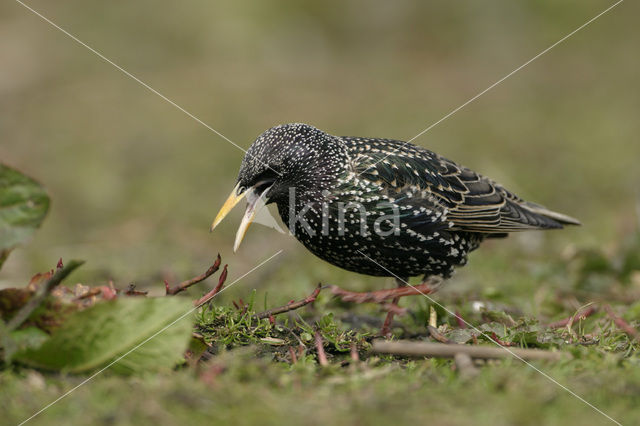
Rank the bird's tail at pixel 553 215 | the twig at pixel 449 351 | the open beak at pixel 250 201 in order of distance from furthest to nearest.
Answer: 1. the bird's tail at pixel 553 215
2. the open beak at pixel 250 201
3. the twig at pixel 449 351

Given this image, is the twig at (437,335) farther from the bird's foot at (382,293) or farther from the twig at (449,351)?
the twig at (449,351)

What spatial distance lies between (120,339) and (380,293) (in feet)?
5.49

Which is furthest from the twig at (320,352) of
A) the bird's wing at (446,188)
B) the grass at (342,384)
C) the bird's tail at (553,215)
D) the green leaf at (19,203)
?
the bird's tail at (553,215)

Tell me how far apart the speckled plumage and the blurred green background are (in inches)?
39.4

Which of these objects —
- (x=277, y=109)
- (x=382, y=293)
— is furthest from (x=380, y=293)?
(x=277, y=109)

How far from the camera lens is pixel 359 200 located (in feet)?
13.3

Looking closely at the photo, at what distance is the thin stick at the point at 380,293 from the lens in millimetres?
3943

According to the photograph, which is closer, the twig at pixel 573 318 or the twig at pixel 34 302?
the twig at pixel 34 302

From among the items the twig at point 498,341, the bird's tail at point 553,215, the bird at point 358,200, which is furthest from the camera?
the bird's tail at point 553,215

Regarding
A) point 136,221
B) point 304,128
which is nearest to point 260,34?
point 136,221

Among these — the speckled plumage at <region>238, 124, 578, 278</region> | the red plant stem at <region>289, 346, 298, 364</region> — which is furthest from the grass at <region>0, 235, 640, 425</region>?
the speckled plumage at <region>238, 124, 578, 278</region>

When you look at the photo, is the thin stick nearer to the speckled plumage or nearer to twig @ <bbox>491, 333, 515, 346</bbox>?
the speckled plumage

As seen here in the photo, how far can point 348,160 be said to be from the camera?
4246mm

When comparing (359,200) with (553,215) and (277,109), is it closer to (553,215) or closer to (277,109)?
(553,215)
